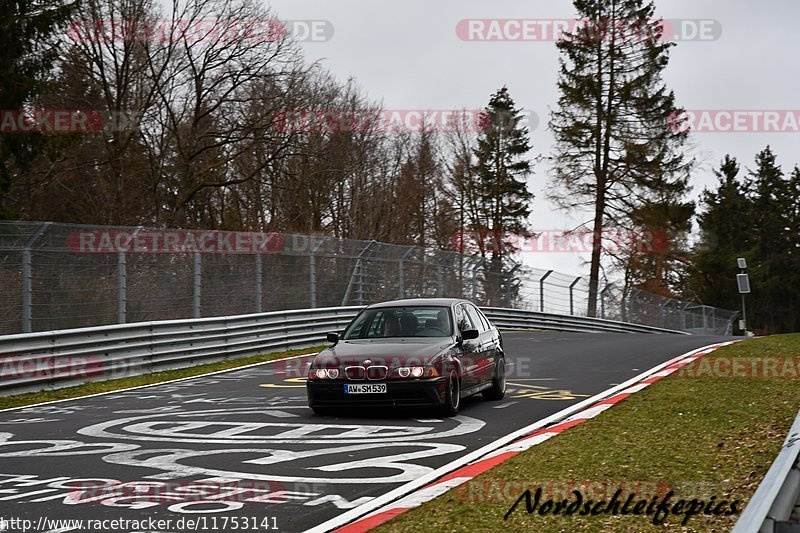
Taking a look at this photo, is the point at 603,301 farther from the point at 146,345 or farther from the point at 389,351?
the point at 389,351

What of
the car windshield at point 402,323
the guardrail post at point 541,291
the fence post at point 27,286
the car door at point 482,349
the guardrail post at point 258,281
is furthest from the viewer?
the guardrail post at point 541,291

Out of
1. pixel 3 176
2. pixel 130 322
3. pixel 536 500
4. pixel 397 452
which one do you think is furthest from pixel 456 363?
pixel 3 176

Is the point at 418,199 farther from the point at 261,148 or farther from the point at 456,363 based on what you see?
the point at 456,363

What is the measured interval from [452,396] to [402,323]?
59.6 inches

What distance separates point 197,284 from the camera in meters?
19.7

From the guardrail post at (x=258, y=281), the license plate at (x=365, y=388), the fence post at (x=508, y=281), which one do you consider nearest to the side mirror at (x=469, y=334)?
the license plate at (x=365, y=388)

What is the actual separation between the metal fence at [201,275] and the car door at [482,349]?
7216 mm

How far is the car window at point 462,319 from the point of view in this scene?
40.3 feet

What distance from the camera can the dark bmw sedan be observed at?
1063 cm

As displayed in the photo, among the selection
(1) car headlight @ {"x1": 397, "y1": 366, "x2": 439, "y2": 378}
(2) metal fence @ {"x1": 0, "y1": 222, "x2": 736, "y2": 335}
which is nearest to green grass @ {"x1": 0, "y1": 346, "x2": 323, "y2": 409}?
(2) metal fence @ {"x1": 0, "y1": 222, "x2": 736, "y2": 335}

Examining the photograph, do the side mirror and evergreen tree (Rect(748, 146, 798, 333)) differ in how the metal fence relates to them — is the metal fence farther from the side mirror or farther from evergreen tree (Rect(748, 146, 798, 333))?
evergreen tree (Rect(748, 146, 798, 333))

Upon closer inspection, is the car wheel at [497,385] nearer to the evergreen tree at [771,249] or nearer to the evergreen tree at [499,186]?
the evergreen tree at [499,186]

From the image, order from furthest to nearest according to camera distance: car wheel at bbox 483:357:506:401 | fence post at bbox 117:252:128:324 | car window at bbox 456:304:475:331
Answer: fence post at bbox 117:252:128:324, car wheel at bbox 483:357:506:401, car window at bbox 456:304:475:331

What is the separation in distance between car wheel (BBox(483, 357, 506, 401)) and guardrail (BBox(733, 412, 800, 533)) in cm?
707
